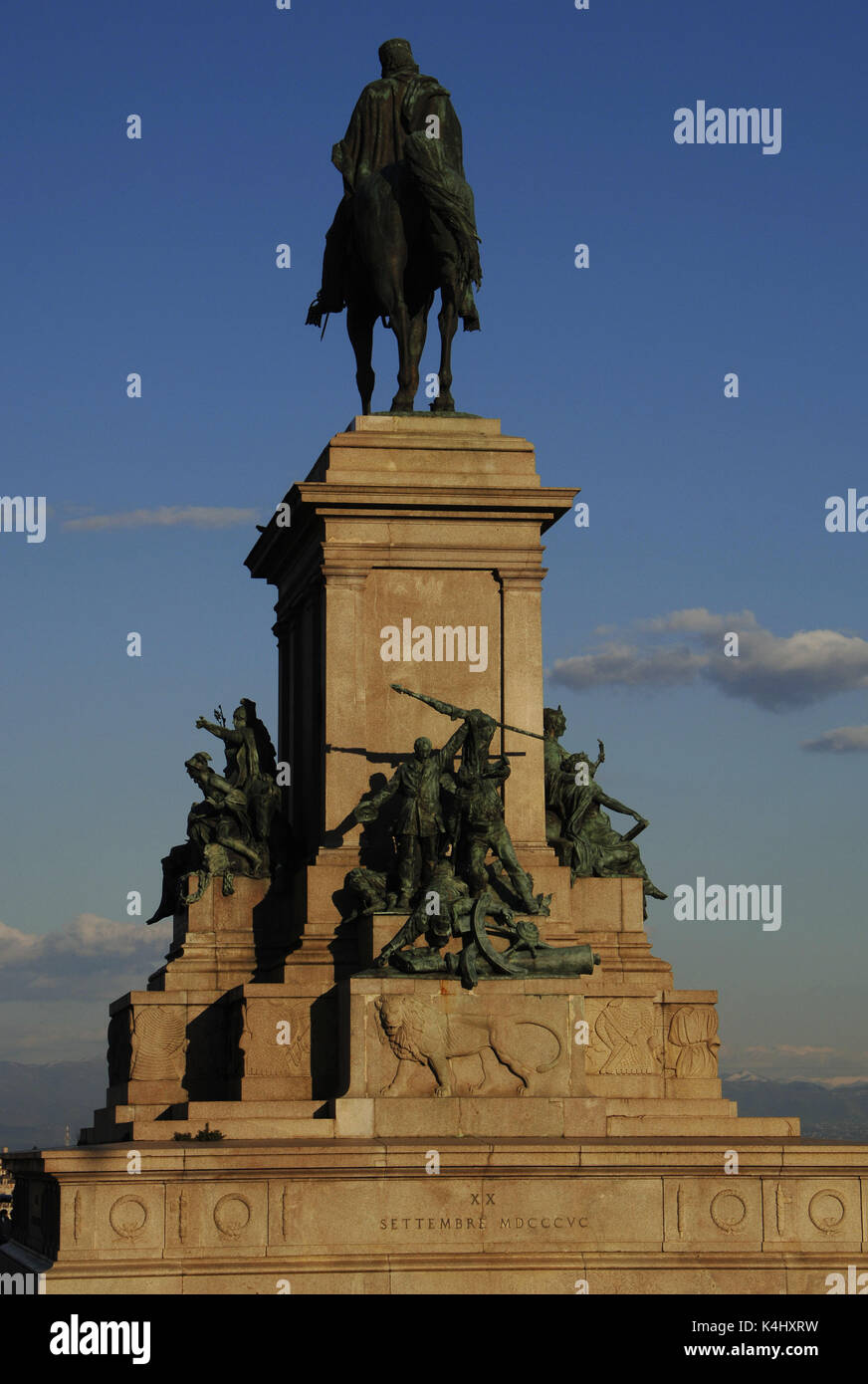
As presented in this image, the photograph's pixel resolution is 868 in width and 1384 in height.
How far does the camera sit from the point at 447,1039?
106ft

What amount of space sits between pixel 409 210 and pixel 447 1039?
1356cm

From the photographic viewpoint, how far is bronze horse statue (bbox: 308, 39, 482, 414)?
38.3 meters

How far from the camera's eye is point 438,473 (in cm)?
3659

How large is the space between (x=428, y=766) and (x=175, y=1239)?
783cm

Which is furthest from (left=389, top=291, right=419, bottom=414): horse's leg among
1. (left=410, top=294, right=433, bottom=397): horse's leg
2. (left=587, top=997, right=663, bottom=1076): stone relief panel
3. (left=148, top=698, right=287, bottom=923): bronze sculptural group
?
(left=587, top=997, right=663, bottom=1076): stone relief panel

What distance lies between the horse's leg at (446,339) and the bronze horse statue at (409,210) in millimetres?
15

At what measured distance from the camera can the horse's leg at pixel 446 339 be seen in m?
38.4

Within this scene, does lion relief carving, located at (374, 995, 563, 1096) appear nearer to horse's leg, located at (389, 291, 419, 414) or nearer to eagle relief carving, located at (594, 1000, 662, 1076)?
eagle relief carving, located at (594, 1000, 662, 1076)

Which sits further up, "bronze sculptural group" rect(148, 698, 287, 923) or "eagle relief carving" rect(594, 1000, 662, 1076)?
"bronze sculptural group" rect(148, 698, 287, 923)

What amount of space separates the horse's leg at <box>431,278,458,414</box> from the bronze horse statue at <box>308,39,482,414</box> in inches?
0.6

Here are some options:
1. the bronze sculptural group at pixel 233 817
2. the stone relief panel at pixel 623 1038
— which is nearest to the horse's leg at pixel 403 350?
the bronze sculptural group at pixel 233 817

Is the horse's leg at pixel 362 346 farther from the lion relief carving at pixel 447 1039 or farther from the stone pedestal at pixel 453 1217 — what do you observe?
the stone pedestal at pixel 453 1217
